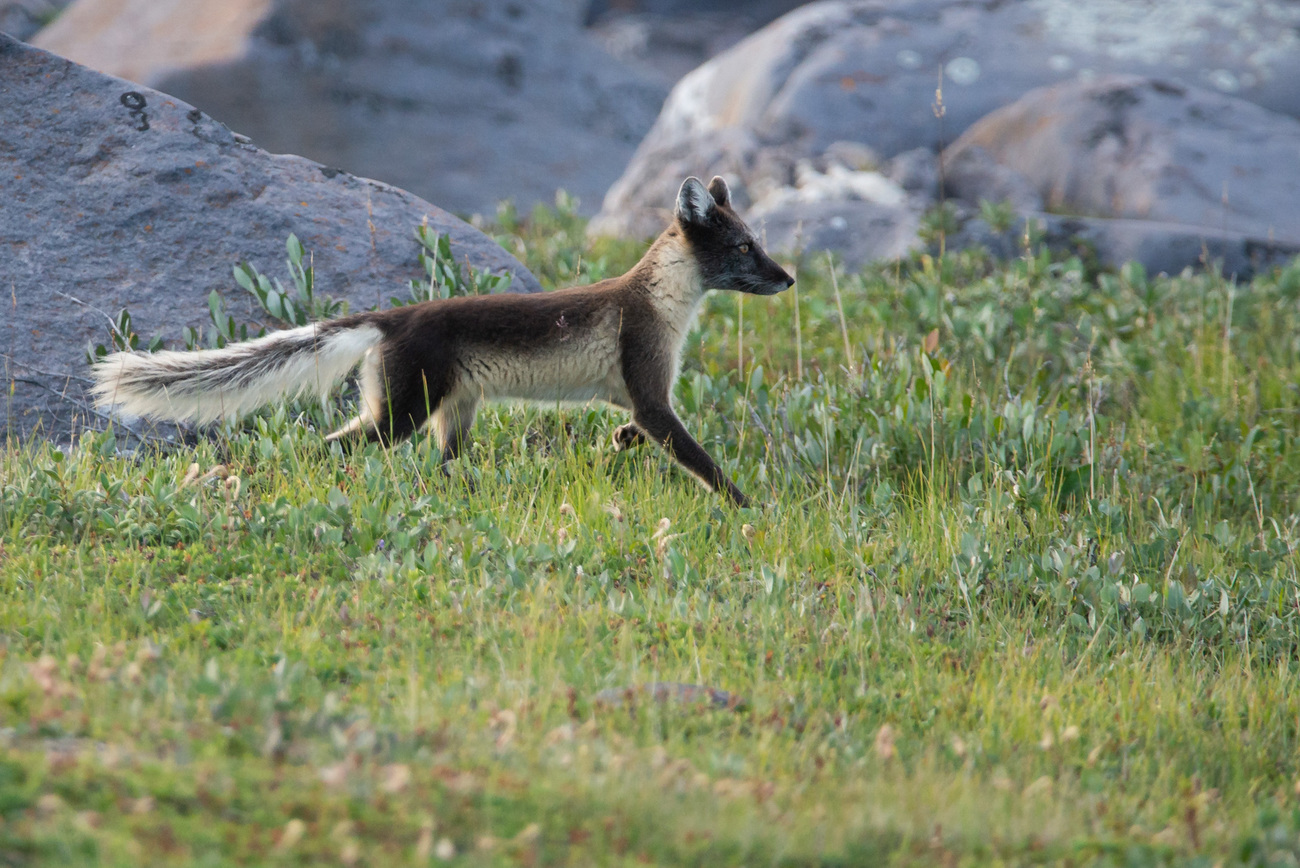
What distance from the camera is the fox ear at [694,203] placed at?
5.84 metres

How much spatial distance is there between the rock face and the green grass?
1.08m

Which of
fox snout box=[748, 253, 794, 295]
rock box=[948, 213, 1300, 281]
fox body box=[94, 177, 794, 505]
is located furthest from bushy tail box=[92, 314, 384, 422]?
rock box=[948, 213, 1300, 281]

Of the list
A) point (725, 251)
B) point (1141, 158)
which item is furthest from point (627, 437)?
point (1141, 158)

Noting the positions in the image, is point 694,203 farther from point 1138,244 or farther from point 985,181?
point 985,181

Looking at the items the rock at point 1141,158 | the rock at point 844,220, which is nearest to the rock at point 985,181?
the rock at point 1141,158

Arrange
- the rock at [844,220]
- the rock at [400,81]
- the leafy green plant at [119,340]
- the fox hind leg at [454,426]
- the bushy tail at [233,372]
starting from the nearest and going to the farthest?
the bushy tail at [233,372], the fox hind leg at [454,426], the leafy green plant at [119,340], the rock at [844,220], the rock at [400,81]

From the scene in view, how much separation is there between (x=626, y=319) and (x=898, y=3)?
13.2 meters

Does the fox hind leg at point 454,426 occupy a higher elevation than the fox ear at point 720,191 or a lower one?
lower

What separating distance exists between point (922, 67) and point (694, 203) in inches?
434

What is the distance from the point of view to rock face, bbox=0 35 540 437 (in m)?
6.13

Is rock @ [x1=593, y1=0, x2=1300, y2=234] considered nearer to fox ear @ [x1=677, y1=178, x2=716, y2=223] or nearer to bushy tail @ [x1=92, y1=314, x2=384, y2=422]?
fox ear @ [x1=677, y1=178, x2=716, y2=223]

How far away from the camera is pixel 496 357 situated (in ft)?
17.9

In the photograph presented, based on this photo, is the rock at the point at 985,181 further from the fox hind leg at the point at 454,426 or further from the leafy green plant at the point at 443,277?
the fox hind leg at the point at 454,426

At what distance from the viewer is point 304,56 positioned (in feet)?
60.7
